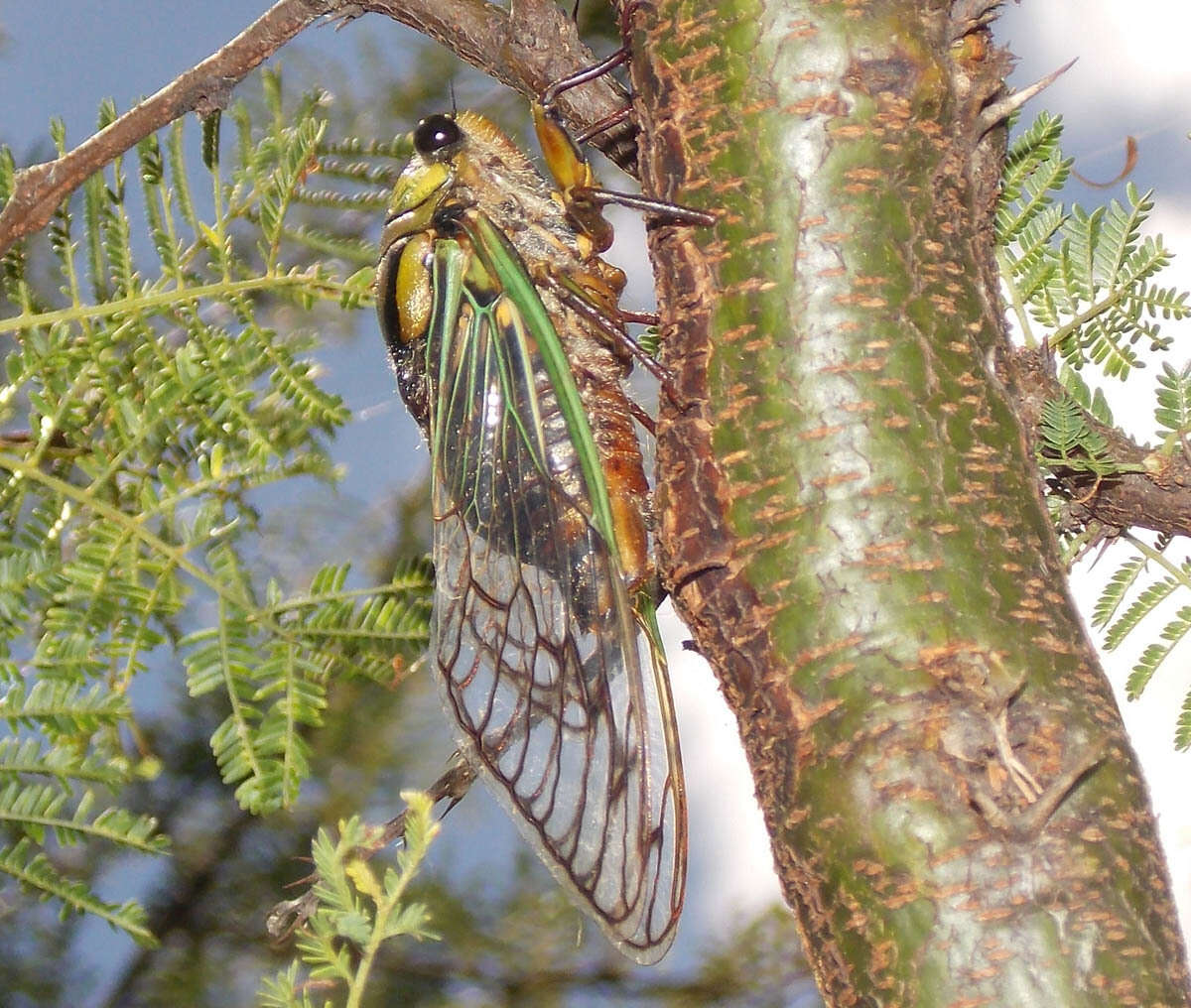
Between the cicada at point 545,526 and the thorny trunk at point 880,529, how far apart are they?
20 cm

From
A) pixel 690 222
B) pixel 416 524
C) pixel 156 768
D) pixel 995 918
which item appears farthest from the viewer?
pixel 416 524

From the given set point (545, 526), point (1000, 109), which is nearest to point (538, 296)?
point (545, 526)

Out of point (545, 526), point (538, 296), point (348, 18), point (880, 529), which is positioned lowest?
point (880, 529)

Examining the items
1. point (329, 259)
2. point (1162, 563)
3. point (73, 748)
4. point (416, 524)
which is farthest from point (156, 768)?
point (416, 524)

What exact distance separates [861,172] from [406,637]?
0.40m

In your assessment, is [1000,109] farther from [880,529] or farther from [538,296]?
[538,296]

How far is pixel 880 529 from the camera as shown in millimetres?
492

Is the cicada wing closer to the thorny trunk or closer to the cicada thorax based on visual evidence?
the cicada thorax

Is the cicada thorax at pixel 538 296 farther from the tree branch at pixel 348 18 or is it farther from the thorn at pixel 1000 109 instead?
the thorn at pixel 1000 109

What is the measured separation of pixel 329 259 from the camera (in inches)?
31.6

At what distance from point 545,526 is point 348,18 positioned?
35cm

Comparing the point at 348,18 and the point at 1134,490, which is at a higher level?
the point at 348,18

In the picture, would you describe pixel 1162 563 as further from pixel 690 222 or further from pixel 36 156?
pixel 36 156

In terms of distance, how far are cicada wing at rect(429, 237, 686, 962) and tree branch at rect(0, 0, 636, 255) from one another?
15cm
